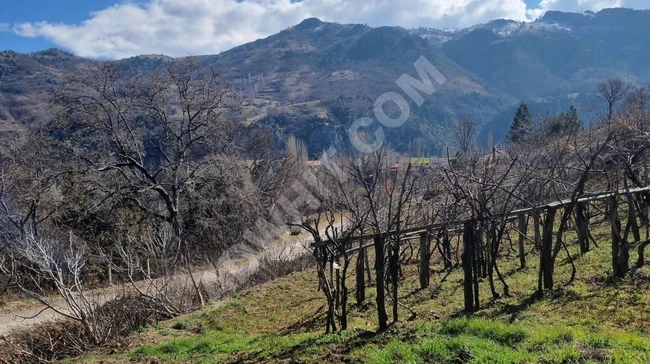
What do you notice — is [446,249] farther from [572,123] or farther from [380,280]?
[572,123]

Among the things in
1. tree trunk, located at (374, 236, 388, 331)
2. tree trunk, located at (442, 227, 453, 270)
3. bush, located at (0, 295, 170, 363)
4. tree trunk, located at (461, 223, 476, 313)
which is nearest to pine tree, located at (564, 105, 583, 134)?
tree trunk, located at (442, 227, 453, 270)

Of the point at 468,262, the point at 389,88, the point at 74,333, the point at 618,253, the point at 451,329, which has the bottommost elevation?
the point at 74,333

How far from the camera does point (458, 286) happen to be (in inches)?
369

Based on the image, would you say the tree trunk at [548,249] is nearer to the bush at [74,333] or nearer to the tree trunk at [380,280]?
the tree trunk at [380,280]

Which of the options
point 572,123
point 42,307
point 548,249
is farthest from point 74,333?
point 572,123

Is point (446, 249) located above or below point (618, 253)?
below

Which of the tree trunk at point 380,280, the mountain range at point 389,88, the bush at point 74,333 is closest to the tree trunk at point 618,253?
the tree trunk at point 380,280

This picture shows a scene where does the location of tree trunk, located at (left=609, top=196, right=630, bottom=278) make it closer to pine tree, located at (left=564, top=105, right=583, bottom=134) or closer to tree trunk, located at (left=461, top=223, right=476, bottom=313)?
tree trunk, located at (left=461, top=223, right=476, bottom=313)

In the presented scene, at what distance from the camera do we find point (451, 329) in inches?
223

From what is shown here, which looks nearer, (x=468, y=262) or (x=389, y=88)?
(x=468, y=262)

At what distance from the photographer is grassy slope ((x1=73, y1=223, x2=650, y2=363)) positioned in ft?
15.5

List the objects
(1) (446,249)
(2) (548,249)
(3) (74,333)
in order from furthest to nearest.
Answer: (1) (446,249) < (3) (74,333) < (2) (548,249)

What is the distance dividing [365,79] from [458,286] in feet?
518

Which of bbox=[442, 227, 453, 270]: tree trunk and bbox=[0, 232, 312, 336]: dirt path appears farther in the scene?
bbox=[0, 232, 312, 336]: dirt path
